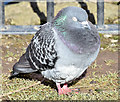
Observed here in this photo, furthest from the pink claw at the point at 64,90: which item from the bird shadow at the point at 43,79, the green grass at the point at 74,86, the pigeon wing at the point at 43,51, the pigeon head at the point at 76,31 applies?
the pigeon head at the point at 76,31

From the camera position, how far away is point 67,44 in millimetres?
3973

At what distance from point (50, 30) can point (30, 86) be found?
138cm

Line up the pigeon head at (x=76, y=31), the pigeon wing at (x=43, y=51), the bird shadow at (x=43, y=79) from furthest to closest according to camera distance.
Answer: the bird shadow at (x=43, y=79)
the pigeon wing at (x=43, y=51)
the pigeon head at (x=76, y=31)

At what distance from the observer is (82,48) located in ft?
13.1

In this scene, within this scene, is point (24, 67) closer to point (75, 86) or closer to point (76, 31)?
point (75, 86)

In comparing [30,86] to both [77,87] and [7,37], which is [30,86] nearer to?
[77,87]

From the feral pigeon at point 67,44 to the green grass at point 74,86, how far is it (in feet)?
1.73

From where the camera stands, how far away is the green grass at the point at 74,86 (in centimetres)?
463

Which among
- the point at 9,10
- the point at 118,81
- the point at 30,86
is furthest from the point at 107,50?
the point at 9,10

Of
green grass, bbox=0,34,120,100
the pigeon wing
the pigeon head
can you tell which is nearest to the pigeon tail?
the pigeon wing

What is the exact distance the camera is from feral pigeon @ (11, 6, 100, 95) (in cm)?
399

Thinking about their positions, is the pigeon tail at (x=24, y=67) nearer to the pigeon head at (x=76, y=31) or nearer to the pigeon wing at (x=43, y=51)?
the pigeon wing at (x=43, y=51)

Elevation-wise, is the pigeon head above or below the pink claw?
above

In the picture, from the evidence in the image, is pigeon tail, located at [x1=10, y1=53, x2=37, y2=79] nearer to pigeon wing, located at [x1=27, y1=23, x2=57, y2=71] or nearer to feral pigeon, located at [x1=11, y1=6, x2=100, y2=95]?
pigeon wing, located at [x1=27, y1=23, x2=57, y2=71]
